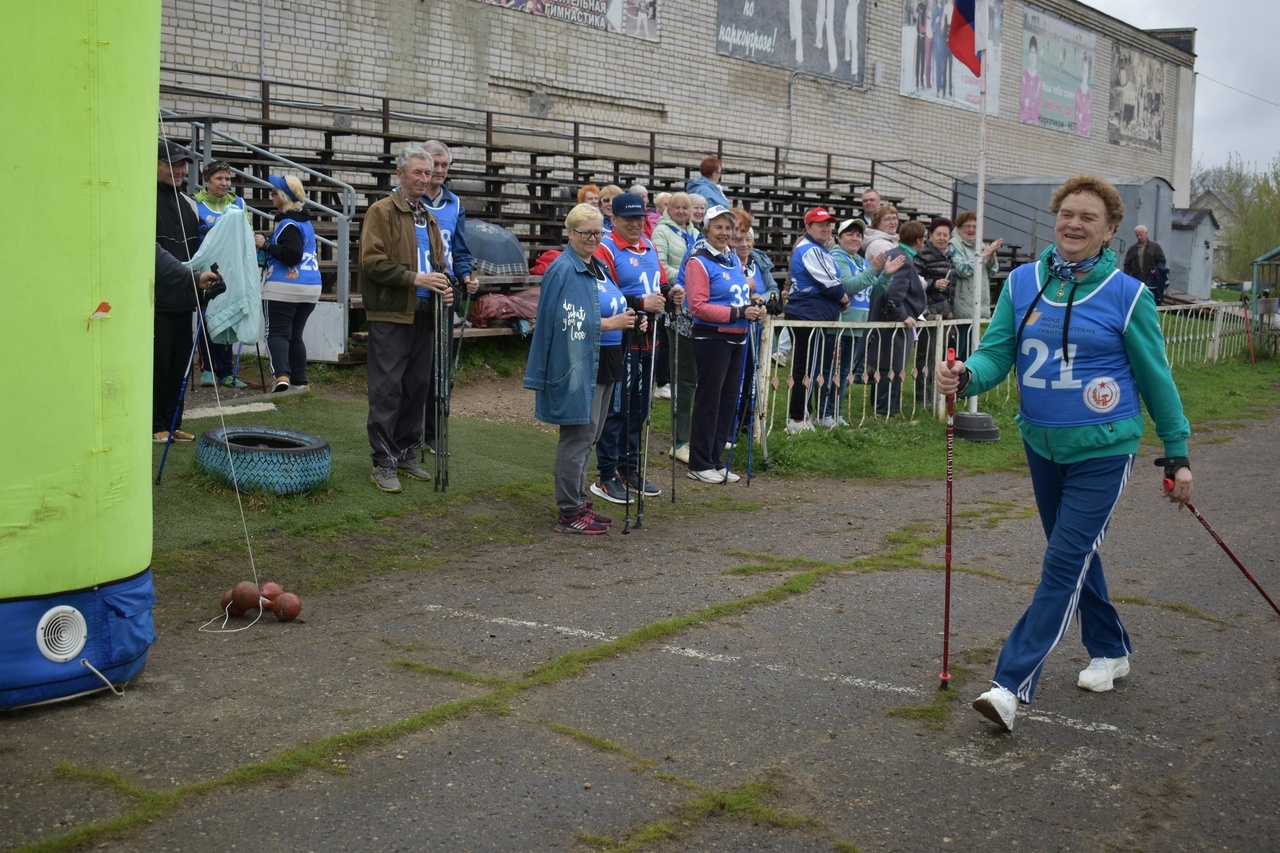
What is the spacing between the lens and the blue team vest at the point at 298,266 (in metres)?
11.0

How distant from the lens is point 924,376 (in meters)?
13.3

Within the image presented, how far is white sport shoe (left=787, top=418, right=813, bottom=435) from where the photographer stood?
11.8 m

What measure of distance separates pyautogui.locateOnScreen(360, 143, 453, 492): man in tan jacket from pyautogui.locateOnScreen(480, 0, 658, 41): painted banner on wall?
1333 cm

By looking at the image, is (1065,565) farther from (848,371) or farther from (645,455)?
(848,371)

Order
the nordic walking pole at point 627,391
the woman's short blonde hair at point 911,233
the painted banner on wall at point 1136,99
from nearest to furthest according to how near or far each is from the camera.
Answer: the nordic walking pole at point 627,391, the woman's short blonde hair at point 911,233, the painted banner on wall at point 1136,99

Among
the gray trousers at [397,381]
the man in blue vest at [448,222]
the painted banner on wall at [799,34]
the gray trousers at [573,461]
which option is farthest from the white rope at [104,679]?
the painted banner on wall at [799,34]

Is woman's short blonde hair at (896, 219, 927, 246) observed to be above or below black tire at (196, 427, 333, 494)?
above

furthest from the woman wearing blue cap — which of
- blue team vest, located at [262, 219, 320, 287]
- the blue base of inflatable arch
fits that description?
the blue base of inflatable arch

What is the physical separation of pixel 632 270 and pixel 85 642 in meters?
4.88

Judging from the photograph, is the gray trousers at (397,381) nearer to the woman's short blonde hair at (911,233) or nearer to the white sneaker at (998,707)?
the white sneaker at (998,707)

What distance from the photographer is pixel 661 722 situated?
15.3 ft

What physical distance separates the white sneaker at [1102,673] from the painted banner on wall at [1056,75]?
34.7 metres

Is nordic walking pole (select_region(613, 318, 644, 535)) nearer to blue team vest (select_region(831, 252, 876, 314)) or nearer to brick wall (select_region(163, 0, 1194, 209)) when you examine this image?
blue team vest (select_region(831, 252, 876, 314))

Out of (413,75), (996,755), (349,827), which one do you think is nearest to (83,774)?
(349,827)
